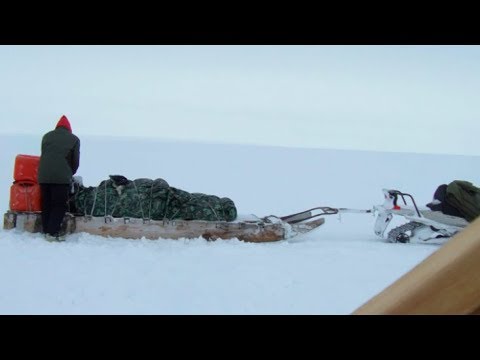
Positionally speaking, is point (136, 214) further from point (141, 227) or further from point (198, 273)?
point (198, 273)

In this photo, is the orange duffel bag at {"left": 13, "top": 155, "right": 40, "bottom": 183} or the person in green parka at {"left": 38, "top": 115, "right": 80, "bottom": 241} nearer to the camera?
the person in green parka at {"left": 38, "top": 115, "right": 80, "bottom": 241}

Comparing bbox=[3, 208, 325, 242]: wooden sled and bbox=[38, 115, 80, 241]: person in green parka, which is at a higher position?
bbox=[38, 115, 80, 241]: person in green parka

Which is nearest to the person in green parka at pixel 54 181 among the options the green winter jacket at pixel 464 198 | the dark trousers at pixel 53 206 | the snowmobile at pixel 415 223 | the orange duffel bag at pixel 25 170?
the dark trousers at pixel 53 206

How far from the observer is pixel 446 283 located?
2.22 ft

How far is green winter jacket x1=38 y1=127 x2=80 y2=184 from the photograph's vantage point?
6.74m

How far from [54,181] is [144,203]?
3.72ft

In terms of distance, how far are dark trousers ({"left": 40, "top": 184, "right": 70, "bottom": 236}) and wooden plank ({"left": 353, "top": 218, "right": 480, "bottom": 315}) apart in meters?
6.41

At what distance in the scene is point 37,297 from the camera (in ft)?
14.9

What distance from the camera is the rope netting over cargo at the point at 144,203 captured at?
22.9 ft

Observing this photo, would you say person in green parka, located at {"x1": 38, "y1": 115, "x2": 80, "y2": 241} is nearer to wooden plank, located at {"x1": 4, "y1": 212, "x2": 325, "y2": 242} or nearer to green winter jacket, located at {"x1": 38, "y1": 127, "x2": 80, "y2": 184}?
green winter jacket, located at {"x1": 38, "y1": 127, "x2": 80, "y2": 184}

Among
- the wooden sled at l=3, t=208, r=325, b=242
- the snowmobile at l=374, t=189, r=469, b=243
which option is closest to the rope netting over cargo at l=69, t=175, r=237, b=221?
the wooden sled at l=3, t=208, r=325, b=242

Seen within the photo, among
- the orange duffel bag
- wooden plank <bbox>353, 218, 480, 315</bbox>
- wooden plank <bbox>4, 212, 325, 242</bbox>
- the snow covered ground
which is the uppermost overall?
wooden plank <bbox>353, 218, 480, 315</bbox>
